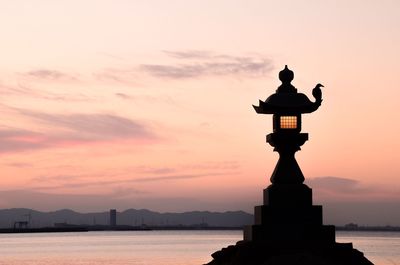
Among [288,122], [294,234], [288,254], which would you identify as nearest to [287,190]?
[294,234]

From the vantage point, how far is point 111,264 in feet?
265

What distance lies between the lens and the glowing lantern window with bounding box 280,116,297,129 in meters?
28.2

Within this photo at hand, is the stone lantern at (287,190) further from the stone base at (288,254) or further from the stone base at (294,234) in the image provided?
the stone base at (288,254)

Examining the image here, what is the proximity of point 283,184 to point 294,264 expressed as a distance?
3.96 meters

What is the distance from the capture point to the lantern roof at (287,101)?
2797cm

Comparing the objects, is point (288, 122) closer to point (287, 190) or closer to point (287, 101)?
point (287, 101)

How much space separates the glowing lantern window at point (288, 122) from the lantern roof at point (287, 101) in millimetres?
212

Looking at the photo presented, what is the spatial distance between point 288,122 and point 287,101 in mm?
683

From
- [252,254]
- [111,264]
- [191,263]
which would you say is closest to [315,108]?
[252,254]

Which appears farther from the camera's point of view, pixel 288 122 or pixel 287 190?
pixel 288 122

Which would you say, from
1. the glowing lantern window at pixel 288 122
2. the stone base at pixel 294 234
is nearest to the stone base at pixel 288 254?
the stone base at pixel 294 234

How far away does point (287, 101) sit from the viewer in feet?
92.2

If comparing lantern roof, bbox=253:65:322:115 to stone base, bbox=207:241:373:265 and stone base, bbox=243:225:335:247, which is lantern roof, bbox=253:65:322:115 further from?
stone base, bbox=207:241:373:265

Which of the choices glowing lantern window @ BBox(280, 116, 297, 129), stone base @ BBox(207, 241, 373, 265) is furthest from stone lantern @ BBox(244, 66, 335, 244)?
stone base @ BBox(207, 241, 373, 265)
